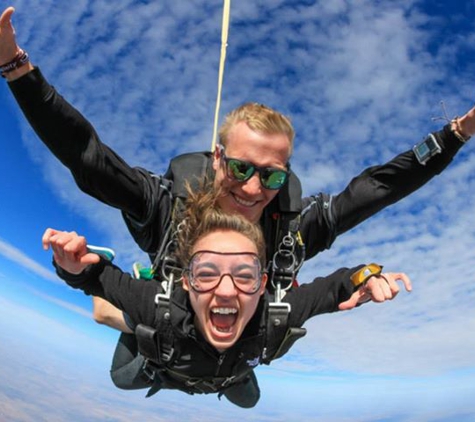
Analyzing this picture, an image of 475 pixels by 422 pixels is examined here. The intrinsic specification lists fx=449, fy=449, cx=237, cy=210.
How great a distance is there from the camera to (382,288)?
7.13 ft

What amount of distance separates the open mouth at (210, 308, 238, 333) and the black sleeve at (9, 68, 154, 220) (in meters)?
0.91

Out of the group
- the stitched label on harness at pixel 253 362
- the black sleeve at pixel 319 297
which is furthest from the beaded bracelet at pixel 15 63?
the stitched label on harness at pixel 253 362

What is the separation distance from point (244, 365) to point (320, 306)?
2.02 feet

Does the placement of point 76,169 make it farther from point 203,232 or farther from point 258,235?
point 258,235

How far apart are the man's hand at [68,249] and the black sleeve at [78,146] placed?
2.08ft

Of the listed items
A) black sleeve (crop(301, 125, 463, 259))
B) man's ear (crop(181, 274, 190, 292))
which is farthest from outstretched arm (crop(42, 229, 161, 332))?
black sleeve (crop(301, 125, 463, 259))

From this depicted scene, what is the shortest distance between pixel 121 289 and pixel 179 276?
0.38m

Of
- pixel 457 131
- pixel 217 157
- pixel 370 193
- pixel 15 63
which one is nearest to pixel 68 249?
pixel 15 63

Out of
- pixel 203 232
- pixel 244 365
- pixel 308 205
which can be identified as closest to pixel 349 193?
pixel 308 205

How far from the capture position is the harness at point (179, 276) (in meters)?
2.54

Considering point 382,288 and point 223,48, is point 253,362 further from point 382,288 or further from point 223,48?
point 223,48

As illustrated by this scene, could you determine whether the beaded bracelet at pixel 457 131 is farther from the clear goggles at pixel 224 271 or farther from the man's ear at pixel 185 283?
the man's ear at pixel 185 283

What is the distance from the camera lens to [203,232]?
258 cm

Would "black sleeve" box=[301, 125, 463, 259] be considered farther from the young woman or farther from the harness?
the young woman
